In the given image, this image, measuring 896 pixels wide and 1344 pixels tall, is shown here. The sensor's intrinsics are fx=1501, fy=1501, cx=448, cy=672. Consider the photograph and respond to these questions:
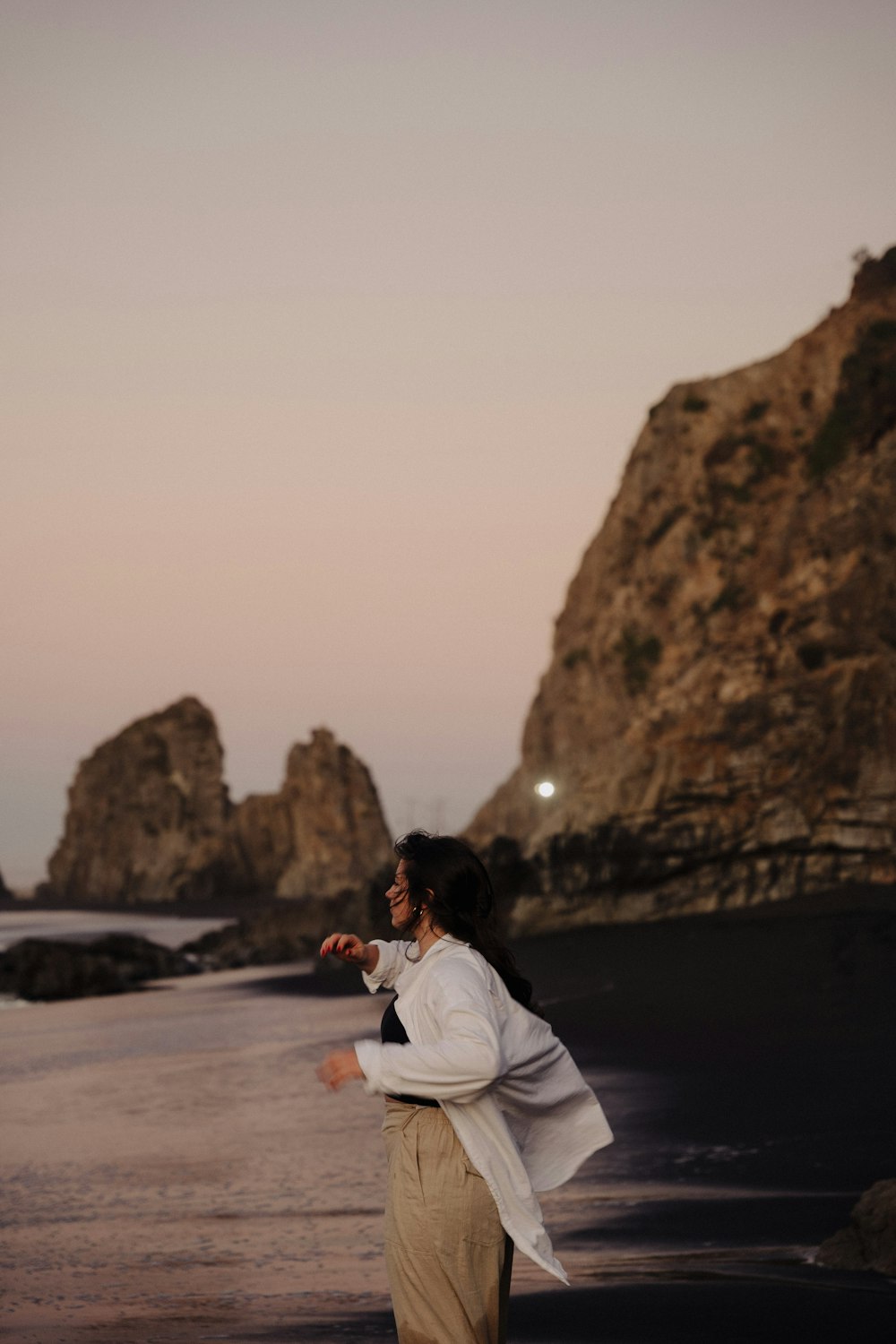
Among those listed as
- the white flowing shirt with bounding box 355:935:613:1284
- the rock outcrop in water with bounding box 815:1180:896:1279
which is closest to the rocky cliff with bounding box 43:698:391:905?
the rock outcrop in water with bounding box 815:1180:896:1279

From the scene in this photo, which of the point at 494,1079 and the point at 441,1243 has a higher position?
the point at 494,1079

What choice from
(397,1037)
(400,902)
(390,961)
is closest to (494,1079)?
(397,1037)

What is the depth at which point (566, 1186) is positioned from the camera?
30.9ft

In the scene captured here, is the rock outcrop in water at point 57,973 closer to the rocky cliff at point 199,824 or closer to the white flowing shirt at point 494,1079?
the white flowing shirt at point 494,1079

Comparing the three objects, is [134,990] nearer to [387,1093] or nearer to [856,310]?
[856,310]

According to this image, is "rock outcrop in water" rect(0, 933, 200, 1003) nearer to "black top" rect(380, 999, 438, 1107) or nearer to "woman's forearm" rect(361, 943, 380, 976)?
"woman's forearm" rect(361, 943, 380, 976)

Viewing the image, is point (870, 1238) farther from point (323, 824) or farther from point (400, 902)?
point (323, 824)

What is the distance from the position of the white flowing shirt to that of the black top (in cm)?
4

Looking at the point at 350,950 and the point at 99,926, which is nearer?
→ the point at 350,950

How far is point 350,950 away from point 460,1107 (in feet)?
2.41

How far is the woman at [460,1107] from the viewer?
384 cm

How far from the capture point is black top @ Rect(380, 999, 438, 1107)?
4.02 meters

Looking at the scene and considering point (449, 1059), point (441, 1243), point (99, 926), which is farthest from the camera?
point (99, 926)

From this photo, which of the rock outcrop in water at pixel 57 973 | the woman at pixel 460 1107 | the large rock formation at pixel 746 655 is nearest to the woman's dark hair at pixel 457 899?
the woman at pixel 460 1107
